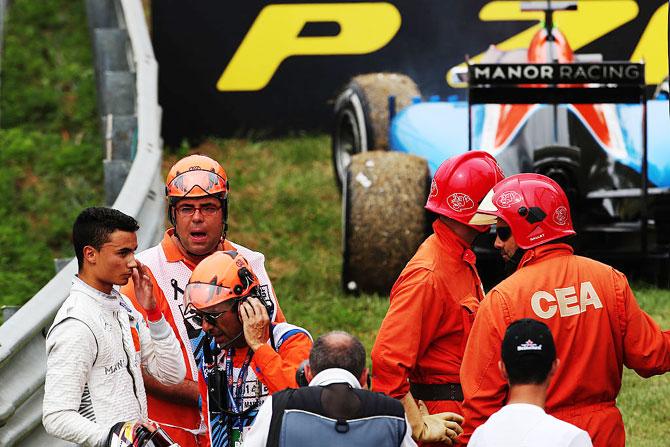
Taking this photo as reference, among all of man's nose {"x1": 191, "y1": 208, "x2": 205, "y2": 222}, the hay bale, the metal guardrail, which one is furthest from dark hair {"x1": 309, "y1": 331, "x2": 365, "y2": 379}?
the hay bale

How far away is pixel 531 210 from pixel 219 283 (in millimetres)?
1251

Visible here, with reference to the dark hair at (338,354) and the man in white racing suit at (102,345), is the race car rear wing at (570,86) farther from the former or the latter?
the dark hair at (338,354)

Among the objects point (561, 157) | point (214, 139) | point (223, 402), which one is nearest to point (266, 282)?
point (223, 402)

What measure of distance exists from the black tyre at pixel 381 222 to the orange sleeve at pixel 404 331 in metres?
4.87

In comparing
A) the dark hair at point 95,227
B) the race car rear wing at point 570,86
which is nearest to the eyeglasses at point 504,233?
the dark hair at point 95,227

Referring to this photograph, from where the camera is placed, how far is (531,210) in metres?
5.71

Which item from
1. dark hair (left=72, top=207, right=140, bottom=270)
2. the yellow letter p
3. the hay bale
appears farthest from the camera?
the yellow letter p

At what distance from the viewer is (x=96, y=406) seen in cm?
532

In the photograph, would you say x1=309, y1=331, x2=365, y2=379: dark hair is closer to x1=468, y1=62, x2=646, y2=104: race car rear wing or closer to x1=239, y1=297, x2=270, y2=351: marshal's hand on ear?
x1=239, y1=297, x2=270, y2=351: marshal's hand on ear

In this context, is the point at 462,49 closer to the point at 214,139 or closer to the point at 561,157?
the point at 214,139

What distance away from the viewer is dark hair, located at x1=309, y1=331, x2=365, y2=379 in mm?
4746

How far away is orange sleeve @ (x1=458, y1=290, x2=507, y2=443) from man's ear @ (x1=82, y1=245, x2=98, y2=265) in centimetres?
143

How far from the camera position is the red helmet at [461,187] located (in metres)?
6.06

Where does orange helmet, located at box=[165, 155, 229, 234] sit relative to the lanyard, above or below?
above
